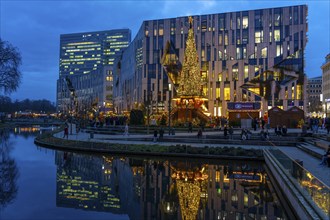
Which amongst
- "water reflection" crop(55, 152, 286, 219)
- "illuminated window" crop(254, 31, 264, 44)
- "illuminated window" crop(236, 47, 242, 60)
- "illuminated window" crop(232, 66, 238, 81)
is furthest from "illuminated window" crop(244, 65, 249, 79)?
"water reflection" crop(55, 152, 286, 219)

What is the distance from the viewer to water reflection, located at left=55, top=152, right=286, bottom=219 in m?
13.3

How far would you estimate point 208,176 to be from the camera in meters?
20.1

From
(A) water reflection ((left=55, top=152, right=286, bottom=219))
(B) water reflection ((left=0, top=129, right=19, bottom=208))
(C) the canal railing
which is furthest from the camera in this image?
(B) water reflection ((left=0, top=129, right=19, bottom=208))

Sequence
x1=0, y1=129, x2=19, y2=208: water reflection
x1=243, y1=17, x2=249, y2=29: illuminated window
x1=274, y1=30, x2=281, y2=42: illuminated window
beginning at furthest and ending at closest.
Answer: x1=243, y1=17, x2=249, y2=29: illuminated window
x1=274, y1=30, x2=281, y2=42: illuminated window
x1=0, y1=129, x2=19, y2=208: water reflection

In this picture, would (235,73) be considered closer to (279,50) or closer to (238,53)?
(238,53)

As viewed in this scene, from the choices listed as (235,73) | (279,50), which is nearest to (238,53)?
(235,73)

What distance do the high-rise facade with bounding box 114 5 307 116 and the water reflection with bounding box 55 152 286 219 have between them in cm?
4533

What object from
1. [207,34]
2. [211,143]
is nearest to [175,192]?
[211,143]

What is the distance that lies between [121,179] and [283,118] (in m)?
35.3

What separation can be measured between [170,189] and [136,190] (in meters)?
1.57

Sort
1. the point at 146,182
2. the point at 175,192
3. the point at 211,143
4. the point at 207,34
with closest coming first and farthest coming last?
the point at 175,192 < the point at 146,182 < the point at 211,143 < the point at 207,34

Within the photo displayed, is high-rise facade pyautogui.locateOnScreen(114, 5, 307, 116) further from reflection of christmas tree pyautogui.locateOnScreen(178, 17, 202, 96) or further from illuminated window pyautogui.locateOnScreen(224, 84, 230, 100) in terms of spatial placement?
reflection of christmas tree pyautogui.locateOnScreen(178, 17, 202, 96)

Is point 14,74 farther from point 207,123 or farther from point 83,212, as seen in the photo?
point 83,212

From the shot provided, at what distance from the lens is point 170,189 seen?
55.0ft
